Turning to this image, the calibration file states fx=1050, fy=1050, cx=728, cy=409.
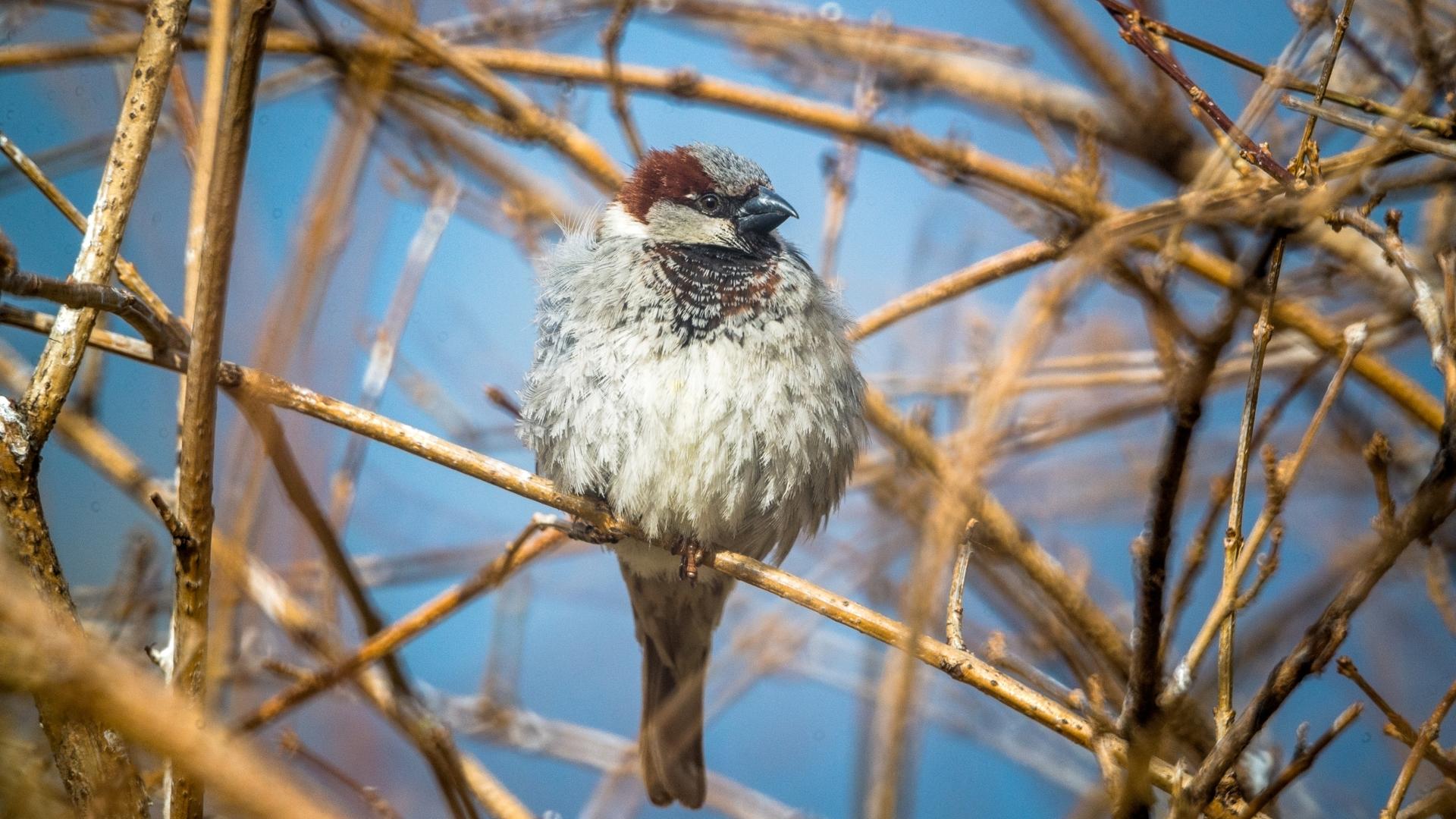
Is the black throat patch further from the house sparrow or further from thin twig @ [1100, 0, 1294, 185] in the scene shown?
thin twig @ [1100, 0, 1294, 185]

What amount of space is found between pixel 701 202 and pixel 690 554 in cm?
109

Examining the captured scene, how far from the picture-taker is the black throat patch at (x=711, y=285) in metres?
2.72

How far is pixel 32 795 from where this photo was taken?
46.7 inches

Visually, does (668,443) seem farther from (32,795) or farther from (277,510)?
(32,795)

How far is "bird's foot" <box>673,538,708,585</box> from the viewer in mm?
2789

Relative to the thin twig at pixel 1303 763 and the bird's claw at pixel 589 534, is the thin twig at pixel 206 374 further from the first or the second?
the thin twig at pixel 1303 763

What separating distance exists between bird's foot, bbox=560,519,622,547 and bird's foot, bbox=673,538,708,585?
0.53 ft

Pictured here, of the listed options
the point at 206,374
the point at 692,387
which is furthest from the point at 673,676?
the point at 206,374

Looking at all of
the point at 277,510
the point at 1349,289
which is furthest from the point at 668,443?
the point at 1349,289

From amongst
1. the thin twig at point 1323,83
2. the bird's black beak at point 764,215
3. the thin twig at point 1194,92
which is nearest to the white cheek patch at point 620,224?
the bird's black beak at point 764,215

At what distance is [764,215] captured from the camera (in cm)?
308

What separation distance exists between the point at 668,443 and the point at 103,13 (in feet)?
7.94

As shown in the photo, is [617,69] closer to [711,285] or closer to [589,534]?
[711,285]

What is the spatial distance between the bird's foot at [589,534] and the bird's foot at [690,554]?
162mm
